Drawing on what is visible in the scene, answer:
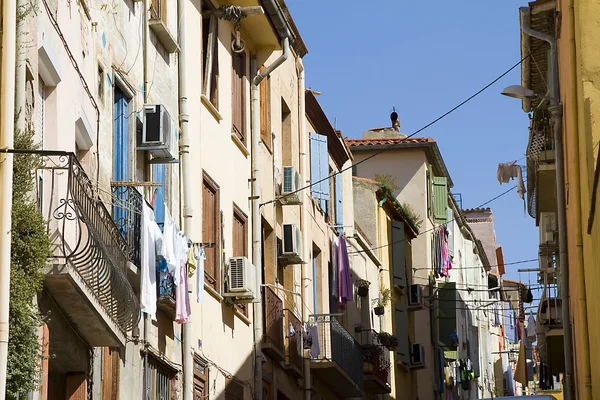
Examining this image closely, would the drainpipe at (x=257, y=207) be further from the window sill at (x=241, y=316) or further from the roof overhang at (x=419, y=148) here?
the roof overhang at (x=419, y=148)

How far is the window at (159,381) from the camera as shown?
55.7ft

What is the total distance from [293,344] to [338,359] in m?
2.56

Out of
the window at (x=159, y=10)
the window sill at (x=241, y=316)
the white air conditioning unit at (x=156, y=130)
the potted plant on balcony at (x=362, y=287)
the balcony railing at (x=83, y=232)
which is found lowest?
the balcony railing at (x=83, y=232)

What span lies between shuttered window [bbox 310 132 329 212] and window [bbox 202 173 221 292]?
316 inches

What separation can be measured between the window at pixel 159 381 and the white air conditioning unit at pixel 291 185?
805cm

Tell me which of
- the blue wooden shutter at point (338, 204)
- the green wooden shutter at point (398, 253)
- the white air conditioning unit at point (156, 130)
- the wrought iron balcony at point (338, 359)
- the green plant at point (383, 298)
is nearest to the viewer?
the white air conditioning unit at point (156, 130)

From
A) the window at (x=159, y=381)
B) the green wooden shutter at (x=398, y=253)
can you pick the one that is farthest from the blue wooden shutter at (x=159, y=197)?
the green wooden shutter at (x=398, y=253)

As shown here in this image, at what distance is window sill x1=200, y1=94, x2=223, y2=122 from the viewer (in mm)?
20766

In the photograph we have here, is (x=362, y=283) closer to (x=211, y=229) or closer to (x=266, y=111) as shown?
(x=266, y=111)

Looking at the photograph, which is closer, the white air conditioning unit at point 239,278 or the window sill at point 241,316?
the white air conditioning unit at point 239,278

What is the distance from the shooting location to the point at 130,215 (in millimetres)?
15891

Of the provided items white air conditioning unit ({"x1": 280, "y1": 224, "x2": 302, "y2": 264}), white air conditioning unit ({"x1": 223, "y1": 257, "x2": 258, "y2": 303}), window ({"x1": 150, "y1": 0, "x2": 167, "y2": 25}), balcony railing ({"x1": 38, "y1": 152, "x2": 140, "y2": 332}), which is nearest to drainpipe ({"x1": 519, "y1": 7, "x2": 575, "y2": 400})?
white air conditioning unit ({"x1": 223, "y1": 257, "x2": 258, "y2": 303})

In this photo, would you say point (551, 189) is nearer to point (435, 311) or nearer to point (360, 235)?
point (360, 235)

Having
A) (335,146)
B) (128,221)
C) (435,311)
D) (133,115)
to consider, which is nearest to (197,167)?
(133,115)
